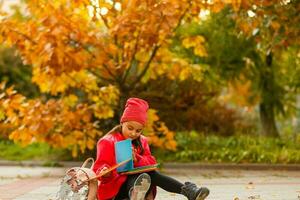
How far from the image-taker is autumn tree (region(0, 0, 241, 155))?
9398 millimetres

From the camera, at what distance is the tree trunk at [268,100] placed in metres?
14.3

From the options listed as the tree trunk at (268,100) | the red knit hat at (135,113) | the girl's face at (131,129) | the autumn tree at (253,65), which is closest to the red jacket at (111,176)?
the girl's face at (131,129)

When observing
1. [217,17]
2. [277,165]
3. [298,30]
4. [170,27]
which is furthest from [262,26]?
[217,17]

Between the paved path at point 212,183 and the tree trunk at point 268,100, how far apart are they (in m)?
4.09

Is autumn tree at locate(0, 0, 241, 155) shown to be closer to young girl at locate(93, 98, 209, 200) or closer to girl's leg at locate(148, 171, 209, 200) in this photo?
young girl at locate(93, 98, 209, 200)

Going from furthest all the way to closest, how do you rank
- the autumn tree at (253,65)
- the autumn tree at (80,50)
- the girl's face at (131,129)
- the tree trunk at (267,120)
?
the tree trunk at (267,120) → the autumn tree at (253,65) → the autumn tree at (80,50) → the girl's face at (131,129)

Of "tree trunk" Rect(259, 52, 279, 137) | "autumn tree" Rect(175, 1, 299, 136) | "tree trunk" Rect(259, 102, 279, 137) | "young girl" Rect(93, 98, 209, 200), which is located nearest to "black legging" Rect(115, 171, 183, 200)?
"young girl" Rect(93, 98, 209, 200)

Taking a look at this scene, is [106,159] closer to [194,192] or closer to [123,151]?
[123,151]

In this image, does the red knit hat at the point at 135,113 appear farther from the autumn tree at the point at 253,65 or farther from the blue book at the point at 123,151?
the autumn tree at the point at 253,65

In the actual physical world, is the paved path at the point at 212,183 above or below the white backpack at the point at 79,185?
below

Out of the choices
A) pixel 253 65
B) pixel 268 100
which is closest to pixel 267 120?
pixel 268 100

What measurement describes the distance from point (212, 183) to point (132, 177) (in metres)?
3.56

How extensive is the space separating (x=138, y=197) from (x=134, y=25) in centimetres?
496

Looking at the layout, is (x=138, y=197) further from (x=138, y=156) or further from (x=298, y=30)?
(x=298, y=30)
